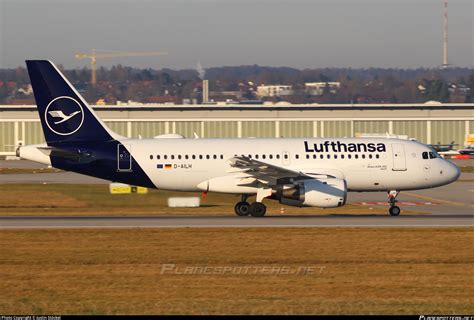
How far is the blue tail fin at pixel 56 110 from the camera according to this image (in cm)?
4809

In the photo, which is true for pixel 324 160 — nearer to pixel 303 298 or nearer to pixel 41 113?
pixel 41 113

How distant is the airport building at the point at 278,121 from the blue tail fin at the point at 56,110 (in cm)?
6892

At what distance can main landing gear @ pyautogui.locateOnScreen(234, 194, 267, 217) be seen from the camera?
4725 cm

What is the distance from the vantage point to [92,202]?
191 feet

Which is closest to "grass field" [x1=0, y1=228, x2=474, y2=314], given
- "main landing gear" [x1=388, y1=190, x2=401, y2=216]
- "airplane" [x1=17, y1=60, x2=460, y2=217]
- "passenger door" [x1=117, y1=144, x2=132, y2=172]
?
"main landing gear" [x1=388, y1=190, x2=401, y2=216]

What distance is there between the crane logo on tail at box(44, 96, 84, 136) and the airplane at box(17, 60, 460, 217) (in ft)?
0.17

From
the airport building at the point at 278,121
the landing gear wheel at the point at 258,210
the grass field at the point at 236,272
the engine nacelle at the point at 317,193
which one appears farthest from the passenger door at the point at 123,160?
the airport building at the point at 278,121

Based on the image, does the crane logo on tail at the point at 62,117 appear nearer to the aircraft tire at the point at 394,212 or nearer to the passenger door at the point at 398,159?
the passenger door at the point at 398,159

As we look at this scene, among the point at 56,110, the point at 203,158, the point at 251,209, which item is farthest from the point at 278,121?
the point at 56,110

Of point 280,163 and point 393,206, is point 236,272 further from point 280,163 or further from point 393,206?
point 393,206

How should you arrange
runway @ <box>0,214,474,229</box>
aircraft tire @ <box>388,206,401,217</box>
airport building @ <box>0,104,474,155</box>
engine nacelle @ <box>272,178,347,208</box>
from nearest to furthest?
1. runway @ <box>0,214,474,229</box>
2. engine nacelle @ <box>272,178,347,208</box>
3. aircraft tire @ <box>388,206,401,217</box>
4. airport building @ <box>0,104,474,155</box>

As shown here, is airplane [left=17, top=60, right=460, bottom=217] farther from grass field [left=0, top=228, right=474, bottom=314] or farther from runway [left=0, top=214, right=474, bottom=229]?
grass field [left=0, top=228, right=474, bottom=314]

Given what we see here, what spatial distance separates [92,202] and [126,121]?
6362cm

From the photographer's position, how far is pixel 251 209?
47469 millimetres
